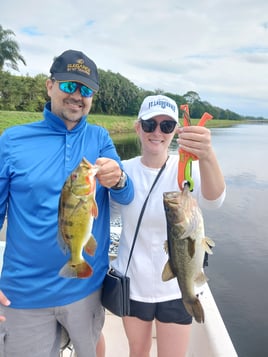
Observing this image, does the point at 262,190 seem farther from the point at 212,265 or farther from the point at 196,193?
the point at 196,193

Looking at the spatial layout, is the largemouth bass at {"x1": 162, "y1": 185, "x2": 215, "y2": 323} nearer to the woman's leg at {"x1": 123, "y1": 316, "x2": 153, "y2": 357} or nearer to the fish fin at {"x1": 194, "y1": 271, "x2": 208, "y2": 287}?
→ the fish fin at {"x1": 194, "y1": 271, "x2": 208, "y2": 287}

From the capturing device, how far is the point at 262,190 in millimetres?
15758

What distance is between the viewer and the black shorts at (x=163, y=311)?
2.52m

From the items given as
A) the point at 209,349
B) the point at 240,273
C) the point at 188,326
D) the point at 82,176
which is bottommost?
the point at 240,273

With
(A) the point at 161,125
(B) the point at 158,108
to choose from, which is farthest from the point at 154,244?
(B) the point at 158,108

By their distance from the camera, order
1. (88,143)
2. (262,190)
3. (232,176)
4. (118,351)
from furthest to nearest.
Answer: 1. (232,176)
2. (262,190)
3. (118,351)
4. (88,143)

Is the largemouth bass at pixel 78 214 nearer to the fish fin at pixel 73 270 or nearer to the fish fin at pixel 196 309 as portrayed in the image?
the fish fin at pixel 73 270

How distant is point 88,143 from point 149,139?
489 mm

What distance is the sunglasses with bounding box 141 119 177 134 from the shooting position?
8.12ft

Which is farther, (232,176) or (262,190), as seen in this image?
(232,176)

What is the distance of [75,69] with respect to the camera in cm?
252

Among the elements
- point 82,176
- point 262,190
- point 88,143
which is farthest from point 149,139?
point 262,190

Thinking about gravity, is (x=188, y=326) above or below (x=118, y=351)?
above

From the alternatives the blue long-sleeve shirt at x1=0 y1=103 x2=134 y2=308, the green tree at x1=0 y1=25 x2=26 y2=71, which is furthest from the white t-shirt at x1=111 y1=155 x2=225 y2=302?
the green tree at x1=0 y1=25 x2=26 y2=71
